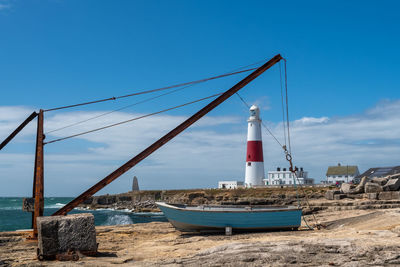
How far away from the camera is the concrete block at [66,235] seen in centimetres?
1062

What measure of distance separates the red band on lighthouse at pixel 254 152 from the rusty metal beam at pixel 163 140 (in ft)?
105

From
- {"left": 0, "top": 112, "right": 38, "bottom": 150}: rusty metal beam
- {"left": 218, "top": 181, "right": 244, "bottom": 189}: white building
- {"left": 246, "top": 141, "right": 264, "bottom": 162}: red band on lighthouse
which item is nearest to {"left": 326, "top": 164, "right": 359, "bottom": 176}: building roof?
{"left": 218, "top": 181, "right": 244, "bottom": 189}: white building

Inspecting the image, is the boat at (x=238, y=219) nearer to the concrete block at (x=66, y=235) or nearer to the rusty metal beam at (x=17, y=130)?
the concrete block at (x=66, y=235)

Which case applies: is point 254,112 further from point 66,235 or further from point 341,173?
point 66,235

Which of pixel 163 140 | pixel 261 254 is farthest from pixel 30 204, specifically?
pixel 261 254

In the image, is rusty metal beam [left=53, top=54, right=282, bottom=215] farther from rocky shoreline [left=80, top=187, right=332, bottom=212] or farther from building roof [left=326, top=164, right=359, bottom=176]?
building roof [left=326, top=164, right=359, bottom=176]

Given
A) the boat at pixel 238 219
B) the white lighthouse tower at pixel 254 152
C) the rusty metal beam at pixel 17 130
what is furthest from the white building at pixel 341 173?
the rusty metal beam at pixel 17 130

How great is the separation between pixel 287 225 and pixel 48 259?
10288mm

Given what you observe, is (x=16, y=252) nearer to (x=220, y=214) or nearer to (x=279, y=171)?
(x=220, y=214)

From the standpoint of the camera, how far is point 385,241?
10188 mm

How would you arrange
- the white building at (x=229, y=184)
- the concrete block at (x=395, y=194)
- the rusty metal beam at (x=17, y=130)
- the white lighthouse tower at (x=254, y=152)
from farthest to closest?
the white building at (x=229, y=184) → the white lighthouse tower at (x=254, y=152) → the concrete block at (x=395, y=194) → the rusty metal beam at (x=17, y=130)

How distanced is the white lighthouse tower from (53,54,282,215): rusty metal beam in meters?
31.7

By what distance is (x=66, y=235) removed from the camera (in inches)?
426

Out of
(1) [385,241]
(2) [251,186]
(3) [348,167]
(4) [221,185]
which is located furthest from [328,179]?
(1) [385,241]
